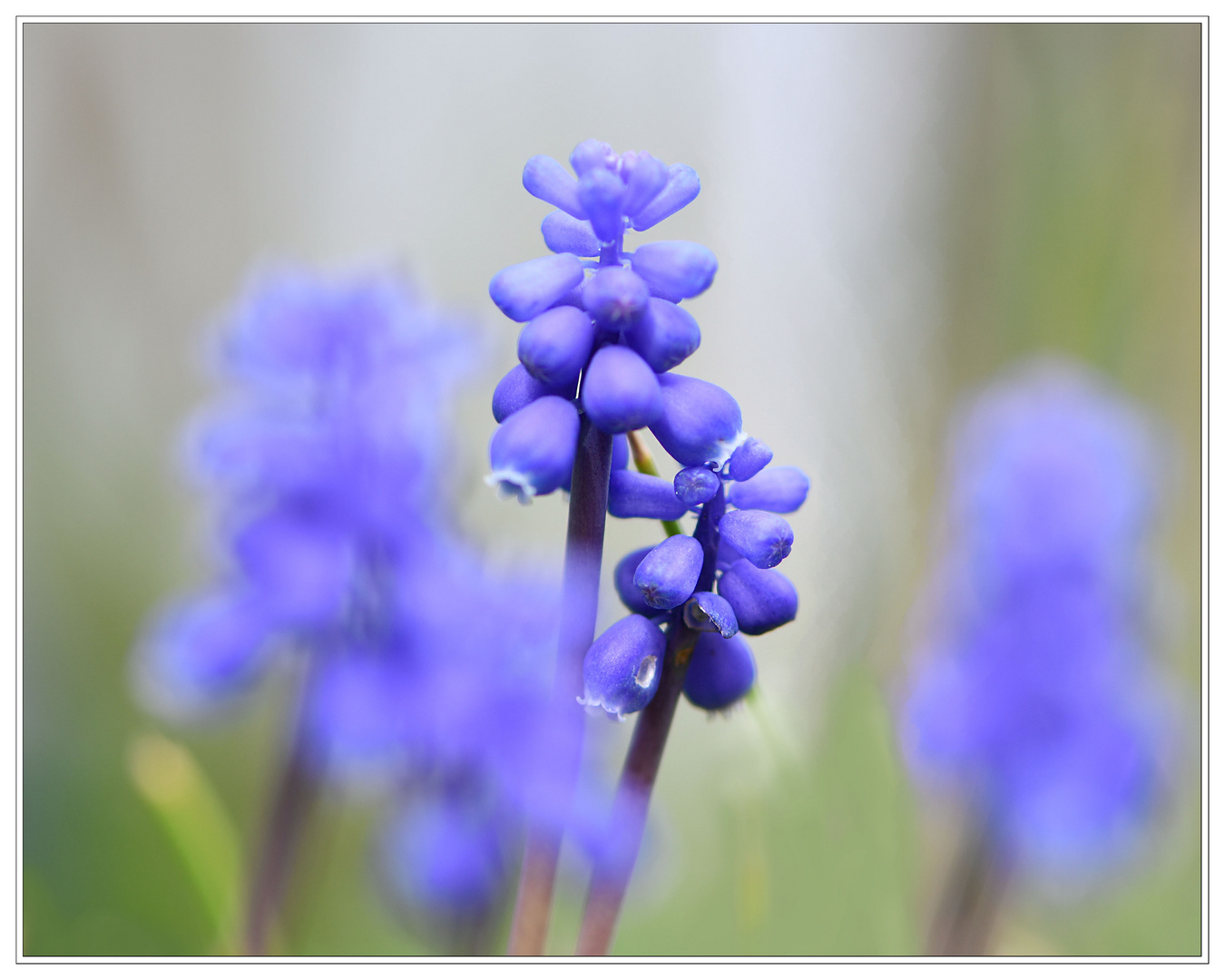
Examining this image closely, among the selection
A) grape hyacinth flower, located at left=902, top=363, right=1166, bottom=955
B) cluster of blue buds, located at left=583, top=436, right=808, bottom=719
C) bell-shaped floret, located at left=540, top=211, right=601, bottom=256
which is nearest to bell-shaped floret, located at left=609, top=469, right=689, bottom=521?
cluster of blue buds, located at left=583, top=436, right=808, bottom=719

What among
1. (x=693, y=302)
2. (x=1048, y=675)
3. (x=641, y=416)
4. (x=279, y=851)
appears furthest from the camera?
(x=693, y=302)

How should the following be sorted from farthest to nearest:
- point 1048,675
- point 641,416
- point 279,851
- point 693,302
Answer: point 693,302 < point 1048,675 < point 279,851 < point 641,416

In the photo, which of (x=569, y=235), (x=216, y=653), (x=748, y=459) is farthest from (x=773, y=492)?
(x=216, y=653)

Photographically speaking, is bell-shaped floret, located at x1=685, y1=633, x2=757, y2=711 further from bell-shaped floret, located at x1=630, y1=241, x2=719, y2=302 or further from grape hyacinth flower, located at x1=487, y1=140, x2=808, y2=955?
bell-shaped floret, located at x1=630, y1=241, x2=719, y2=302

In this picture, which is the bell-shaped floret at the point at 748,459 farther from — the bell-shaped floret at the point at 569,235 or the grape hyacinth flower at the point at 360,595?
the grape hyacinth flower at the point at 360,595

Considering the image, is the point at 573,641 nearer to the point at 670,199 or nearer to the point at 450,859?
the point at 670,199
